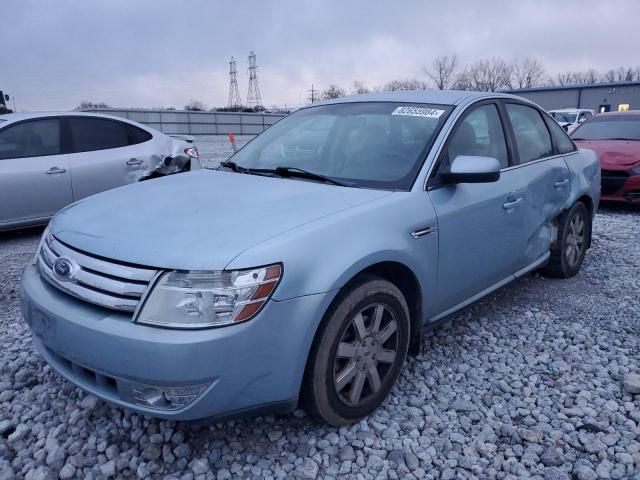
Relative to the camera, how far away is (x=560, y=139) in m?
4.38

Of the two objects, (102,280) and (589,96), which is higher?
(589,96)

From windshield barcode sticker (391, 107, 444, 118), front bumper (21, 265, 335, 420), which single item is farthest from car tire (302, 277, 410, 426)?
windshield barcode sticker (391, 107, 444, 118)

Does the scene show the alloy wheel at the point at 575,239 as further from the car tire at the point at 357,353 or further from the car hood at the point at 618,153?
the car hood at the point at 618,153

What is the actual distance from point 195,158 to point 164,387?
5603mm

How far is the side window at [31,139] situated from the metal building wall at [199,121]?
24.0 meters

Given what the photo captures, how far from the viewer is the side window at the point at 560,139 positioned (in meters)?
4.28

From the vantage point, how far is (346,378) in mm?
2365

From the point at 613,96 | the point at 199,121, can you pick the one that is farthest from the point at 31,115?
the point at 613,96

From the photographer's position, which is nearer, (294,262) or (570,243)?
(294,262)

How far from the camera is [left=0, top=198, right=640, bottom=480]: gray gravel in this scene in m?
2.22

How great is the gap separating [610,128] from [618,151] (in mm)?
1235

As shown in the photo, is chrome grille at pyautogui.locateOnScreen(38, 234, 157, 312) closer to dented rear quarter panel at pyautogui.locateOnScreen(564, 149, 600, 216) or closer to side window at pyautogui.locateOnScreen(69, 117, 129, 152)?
dented rear quarter panel at pyautogui.locateOnScreen(564, 149, 600, 216)

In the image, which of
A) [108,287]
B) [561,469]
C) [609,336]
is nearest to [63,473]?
[108,287]

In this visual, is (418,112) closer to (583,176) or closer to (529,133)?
(529,133)
